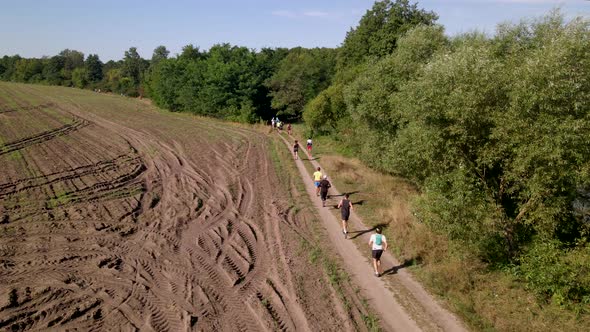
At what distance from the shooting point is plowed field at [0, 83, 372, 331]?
35.7ft

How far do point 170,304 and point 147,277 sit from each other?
180cm

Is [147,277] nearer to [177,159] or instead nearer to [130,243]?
[130,243]

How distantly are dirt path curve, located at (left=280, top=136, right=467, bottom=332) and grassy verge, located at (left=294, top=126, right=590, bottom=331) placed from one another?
39 cm

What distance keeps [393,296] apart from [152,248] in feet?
26.4

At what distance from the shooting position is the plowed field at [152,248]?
35.7 feet

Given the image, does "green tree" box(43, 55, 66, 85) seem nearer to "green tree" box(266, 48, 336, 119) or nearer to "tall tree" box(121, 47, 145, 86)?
"tall tree" box(121, 47, 145, 86)

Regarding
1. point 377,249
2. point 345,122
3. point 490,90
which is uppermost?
point 490,90

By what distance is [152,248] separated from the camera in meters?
14.7

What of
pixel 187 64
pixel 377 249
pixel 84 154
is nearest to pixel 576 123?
pixel 377 249

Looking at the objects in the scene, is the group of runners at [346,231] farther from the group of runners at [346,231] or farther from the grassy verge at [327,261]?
the grassy verge at [327,261]

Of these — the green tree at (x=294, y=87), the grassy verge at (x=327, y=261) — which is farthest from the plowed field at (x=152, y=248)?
the green tree at (x=294, y=87)

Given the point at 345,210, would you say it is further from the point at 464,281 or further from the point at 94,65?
the point at 94,65

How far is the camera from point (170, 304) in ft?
37.2

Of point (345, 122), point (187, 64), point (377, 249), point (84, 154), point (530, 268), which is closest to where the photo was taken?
point (530, 268)
